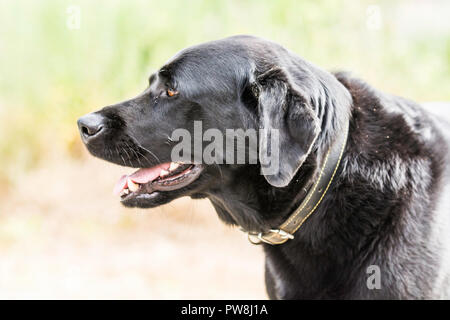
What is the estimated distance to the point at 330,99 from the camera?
261cm

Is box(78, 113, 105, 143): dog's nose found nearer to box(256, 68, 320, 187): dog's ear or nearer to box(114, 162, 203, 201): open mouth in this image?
box(114, 162, 203, 201): open mouth

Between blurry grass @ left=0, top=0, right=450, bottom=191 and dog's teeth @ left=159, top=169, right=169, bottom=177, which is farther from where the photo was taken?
blurry grass @ left=0, top=0, right=450, bottom=191

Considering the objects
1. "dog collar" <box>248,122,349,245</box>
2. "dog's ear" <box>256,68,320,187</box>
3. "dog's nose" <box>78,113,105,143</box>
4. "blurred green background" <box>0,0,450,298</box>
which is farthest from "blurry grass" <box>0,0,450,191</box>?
"dog's ear" <box>256,68,320,187</box>

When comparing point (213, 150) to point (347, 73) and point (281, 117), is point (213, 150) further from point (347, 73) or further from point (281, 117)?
point (347, 73)

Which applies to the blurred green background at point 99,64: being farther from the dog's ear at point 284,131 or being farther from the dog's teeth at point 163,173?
the dog's ear at point 284,131

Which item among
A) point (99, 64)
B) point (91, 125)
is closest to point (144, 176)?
point (91, 125)

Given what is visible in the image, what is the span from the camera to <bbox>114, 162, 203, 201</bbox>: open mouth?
2777 mm

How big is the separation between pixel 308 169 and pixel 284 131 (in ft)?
0.83

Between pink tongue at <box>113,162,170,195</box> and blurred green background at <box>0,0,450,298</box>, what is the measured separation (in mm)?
2717

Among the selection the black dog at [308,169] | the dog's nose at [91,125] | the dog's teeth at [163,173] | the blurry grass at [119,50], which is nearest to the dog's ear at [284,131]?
the black dog at [308,169]

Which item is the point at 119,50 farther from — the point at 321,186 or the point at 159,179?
the point at 321,186

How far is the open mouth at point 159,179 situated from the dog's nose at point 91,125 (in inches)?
11.1

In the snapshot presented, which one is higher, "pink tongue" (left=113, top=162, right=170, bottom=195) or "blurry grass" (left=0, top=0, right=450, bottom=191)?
"blurry grass" (left=0, top=0, right=450, bottom=191)

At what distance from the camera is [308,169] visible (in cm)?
260
